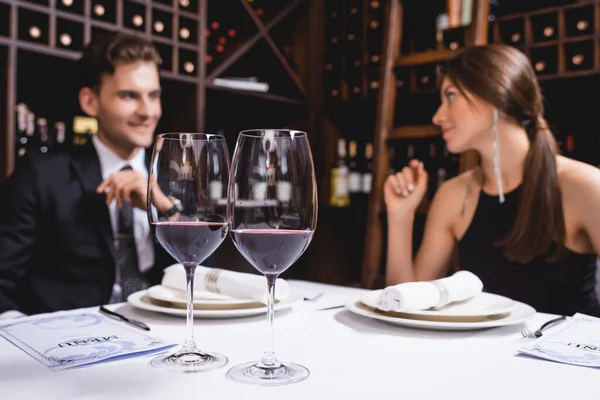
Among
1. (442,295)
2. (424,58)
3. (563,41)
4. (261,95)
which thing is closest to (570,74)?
(563,41)

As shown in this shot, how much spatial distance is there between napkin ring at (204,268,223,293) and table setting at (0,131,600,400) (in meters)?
0.06

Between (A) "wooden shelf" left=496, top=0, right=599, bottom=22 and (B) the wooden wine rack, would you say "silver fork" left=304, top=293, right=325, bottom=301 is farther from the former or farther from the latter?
(A) "wooden shelf" left=496, top=0, right=599, bottom=22

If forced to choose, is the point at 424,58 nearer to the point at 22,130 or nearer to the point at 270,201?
the point at 22,130

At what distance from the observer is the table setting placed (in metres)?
0.55

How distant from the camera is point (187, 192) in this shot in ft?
2.09

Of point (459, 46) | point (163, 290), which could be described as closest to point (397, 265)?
point (163, 290)

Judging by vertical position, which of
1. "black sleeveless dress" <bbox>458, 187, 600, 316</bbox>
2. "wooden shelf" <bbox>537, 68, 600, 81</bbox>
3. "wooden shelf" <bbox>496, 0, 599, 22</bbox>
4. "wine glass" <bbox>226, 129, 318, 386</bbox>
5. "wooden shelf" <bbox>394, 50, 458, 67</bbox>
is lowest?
"black sleeveless dress" <bbox>458, 187, 600, 316</bbox>

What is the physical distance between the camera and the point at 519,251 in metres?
1.60

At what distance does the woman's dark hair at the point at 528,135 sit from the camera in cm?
154

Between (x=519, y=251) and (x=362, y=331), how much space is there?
0.98 m

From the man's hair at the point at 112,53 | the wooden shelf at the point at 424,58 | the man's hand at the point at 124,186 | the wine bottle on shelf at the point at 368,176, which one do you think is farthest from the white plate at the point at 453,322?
the wine bottle on shelf at the point at 368,176

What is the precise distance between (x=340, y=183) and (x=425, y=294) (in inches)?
95.0

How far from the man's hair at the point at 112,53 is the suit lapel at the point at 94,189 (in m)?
0.33

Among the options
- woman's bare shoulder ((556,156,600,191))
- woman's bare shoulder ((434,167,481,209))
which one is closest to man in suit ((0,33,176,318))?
woman's bare shoulder ((434,167,481,209))
